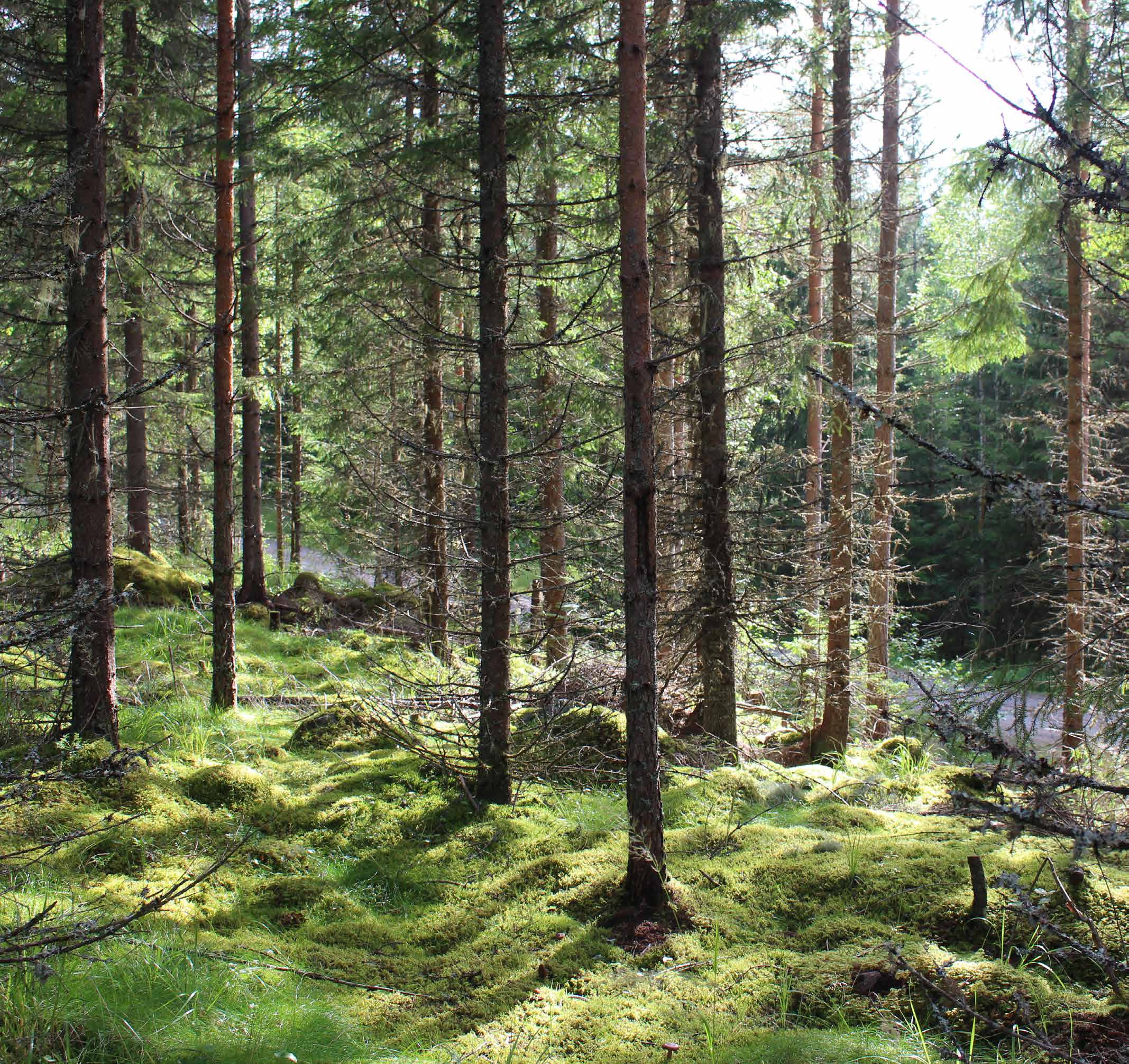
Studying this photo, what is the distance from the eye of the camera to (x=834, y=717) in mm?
11227

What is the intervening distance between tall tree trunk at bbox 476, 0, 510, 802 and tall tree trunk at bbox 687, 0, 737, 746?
2.84 meters

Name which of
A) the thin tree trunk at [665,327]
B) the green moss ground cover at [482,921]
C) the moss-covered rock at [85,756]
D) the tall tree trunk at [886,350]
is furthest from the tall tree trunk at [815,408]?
the moss-covered rock at [85,756]

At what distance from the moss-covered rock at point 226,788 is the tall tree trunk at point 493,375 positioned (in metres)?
1.73

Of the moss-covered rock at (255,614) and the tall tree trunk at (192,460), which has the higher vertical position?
the tall tree trunk at (192,460)

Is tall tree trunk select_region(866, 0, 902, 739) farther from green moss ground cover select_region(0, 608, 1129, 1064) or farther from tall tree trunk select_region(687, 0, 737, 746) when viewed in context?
green moss ground cover select_region(0, 608, 1129, 1064)

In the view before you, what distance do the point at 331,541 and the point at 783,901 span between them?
17.1 metres

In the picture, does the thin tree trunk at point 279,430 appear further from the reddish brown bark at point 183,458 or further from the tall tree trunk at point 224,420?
the tall tree trunk at point 224,420

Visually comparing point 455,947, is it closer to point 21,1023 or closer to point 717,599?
point 21,1023

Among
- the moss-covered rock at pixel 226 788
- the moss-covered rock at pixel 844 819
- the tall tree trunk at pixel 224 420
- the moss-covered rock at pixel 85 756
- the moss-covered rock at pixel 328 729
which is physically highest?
the tall tree trunk at pixel 224 420

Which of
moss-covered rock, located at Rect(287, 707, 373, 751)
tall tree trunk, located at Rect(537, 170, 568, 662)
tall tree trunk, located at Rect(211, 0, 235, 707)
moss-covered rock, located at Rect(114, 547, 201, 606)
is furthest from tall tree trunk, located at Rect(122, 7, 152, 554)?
tall tree trunk, located at Rect(537, 170, 568, 662)

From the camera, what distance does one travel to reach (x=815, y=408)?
1426 cm

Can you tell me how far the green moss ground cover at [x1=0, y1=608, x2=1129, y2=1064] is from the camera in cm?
362

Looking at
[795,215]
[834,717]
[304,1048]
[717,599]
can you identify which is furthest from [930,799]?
[795,215]

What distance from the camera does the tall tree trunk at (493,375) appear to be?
632 cm
